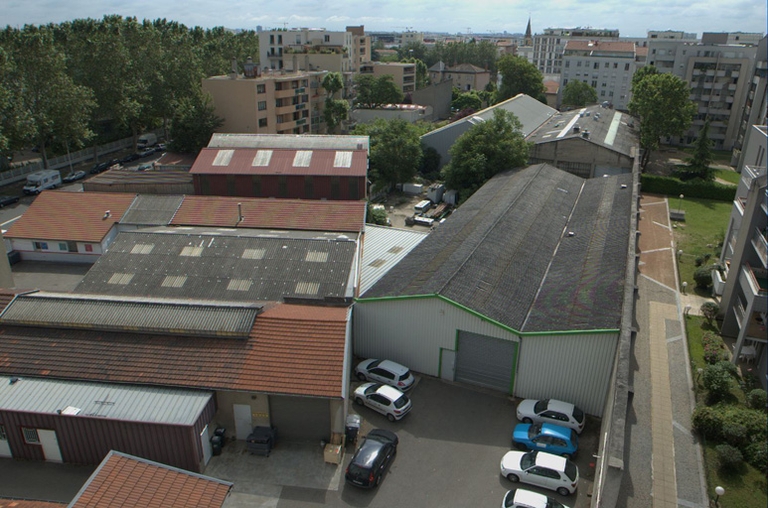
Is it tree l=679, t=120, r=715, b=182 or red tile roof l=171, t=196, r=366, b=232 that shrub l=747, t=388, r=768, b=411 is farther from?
tree l=679, t=120, r=715, b=182

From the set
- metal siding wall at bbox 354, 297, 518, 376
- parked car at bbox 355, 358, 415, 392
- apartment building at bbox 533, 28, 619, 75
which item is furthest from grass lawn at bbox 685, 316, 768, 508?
apartment building at bbox 533, 28, 619, 75

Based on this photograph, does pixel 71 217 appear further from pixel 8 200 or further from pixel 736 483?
pixel 736 483

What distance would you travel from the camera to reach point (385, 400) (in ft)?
66.0

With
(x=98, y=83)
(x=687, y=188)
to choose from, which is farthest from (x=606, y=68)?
(x=98, y=83)

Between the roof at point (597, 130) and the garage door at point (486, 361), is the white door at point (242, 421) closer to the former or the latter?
the garage door at point (486, 361)

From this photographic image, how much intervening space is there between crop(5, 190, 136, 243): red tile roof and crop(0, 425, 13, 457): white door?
17567 mm

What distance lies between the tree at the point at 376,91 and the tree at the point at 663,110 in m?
35.7

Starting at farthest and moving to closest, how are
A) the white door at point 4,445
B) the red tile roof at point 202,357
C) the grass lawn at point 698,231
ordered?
the grass lawn at point 698,231 → the red tile roof at point 202,357 → the white door at point 4,445

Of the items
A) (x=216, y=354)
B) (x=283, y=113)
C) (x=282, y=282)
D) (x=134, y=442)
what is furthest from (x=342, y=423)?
(x=283, y=113)

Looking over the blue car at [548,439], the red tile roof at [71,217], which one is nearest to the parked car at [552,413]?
the blue car at [548,439]

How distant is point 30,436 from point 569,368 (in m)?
18.5

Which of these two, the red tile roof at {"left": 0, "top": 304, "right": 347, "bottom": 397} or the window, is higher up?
the red tile roof at {"left": 0, "top": 304, "right": 347, "bottom": 397}

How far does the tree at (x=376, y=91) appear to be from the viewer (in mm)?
79562

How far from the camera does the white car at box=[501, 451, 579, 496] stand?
54.9 feet
